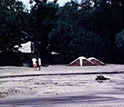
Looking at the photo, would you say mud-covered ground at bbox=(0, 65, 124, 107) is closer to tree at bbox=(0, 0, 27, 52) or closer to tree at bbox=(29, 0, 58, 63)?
tree at bbox=(0, 0, 27, 52)

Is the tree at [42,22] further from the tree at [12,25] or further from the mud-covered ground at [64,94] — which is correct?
the mud-covered ground at [64,94]

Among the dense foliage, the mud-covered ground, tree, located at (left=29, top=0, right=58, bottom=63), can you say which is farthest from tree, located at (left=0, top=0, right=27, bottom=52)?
the mud-covered ground

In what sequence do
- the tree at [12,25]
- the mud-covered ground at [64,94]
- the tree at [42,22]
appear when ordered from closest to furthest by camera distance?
the mud-covered ground at [64,94] → the tree at [12,25] → the tree at [42,22]

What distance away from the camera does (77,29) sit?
61.9 meters

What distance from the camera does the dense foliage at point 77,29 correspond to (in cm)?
5997

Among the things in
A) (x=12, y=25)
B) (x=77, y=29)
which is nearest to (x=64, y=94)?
(x=77, y=29)

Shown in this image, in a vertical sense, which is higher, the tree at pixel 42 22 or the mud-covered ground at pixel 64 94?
the tree at pixel 42 22

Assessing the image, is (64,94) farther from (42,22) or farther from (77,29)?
(42,22)

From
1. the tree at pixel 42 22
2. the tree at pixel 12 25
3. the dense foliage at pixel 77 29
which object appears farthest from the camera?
the tree at pixel 42 22

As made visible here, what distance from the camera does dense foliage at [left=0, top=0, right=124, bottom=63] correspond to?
59969 mm

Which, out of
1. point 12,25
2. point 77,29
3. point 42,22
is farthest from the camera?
point 42,22

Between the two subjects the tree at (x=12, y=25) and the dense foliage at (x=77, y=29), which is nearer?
the tree at (x=12, y=25)

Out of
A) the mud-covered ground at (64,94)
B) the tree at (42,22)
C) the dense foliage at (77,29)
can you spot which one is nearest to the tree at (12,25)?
the dense foliage at (77,29)

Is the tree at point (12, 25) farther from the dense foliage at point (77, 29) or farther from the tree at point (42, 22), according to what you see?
the tree at point (42, 22)
